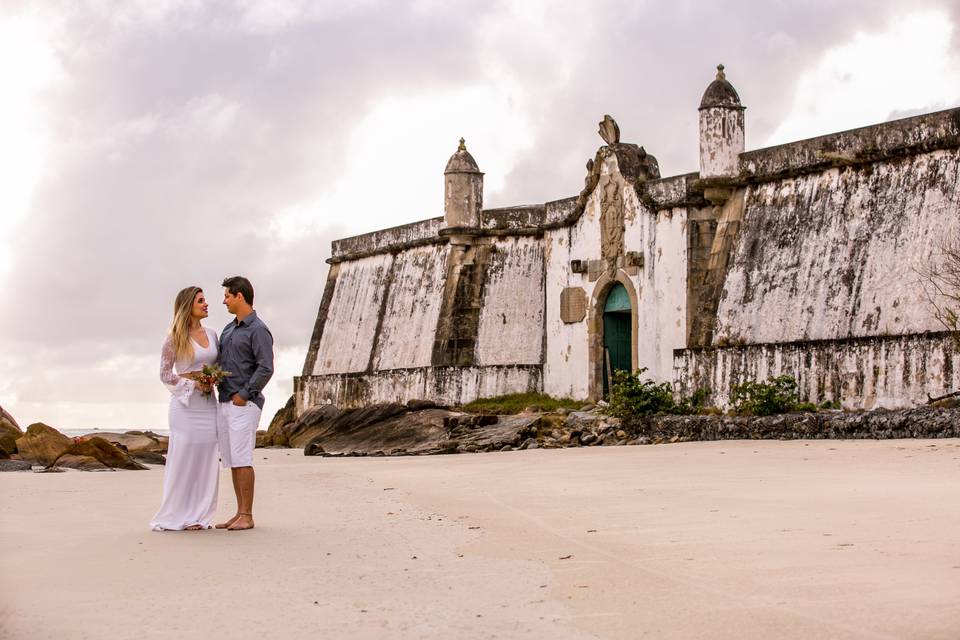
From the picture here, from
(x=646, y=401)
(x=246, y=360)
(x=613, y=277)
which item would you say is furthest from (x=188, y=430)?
(x=613, y=277)

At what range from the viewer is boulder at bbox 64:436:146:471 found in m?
15.3

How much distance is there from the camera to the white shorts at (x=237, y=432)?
834 centimetres

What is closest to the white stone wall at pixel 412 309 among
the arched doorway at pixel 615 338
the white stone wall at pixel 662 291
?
the arched doorway at pixel 615 338

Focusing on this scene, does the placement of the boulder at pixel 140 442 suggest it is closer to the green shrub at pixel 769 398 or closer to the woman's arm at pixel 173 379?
the green shrub at pixel 769 398

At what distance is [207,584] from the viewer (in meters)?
6.00

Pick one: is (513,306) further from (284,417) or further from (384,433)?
(284,417)

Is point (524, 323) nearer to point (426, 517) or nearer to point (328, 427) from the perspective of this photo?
point (328, 427)

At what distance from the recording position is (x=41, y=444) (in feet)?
52.2

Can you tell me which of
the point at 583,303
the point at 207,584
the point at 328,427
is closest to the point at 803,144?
the point at 583,303

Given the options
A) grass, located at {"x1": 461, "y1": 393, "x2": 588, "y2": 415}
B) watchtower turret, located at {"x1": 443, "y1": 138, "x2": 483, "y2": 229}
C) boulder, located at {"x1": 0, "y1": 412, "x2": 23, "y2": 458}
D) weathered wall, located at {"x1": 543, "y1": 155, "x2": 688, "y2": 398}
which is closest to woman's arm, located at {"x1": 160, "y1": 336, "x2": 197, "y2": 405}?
boulder, located at {"x1": 0, "y1": 412, "x2": 23, "y2": 458}

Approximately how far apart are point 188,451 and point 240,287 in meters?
1.11

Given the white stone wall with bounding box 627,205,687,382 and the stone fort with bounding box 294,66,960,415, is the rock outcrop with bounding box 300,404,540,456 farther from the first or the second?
the white stone wall with bounding box 627,205,687,382

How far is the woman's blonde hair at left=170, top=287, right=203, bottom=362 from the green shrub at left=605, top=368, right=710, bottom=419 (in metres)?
10.3

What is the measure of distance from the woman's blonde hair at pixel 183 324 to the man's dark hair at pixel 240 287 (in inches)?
8.0
